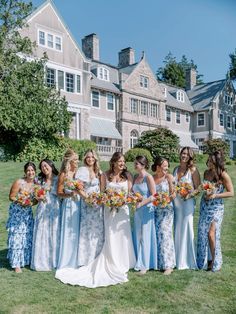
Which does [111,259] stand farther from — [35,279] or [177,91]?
[177,91]

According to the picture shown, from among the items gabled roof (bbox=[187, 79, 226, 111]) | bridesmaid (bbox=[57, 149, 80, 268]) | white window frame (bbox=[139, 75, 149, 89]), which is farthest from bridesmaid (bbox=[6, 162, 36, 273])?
gabled roof (bbox=[187, 79, 226, 111])

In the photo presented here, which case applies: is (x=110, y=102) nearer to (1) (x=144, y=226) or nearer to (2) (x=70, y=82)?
(2) (x=70, y=82)

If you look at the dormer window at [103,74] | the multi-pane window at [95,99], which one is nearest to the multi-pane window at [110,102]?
the multi-pane window at [95,99]

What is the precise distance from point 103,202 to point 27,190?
1.41 metres

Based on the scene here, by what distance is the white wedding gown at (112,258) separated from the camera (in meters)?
6.20

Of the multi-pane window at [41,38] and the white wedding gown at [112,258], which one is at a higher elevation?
the multi-pane window at [41,38]

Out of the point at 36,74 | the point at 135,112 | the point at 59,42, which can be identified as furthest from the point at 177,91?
the point at 36,74

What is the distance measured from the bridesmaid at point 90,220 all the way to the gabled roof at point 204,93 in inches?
1511

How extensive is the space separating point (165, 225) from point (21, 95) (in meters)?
17.0

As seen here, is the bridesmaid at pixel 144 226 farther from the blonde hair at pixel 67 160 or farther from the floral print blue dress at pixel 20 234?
the floral print blue dress at pixel 20 234

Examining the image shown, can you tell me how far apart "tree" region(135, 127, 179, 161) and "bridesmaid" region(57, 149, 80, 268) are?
21.6 metres

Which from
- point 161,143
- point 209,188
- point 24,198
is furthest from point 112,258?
point 161,143

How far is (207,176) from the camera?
21.6 feet

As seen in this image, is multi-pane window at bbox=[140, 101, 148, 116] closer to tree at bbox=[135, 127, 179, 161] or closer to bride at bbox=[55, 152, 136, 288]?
tree at bbox=[135, 127, 179, 161]
